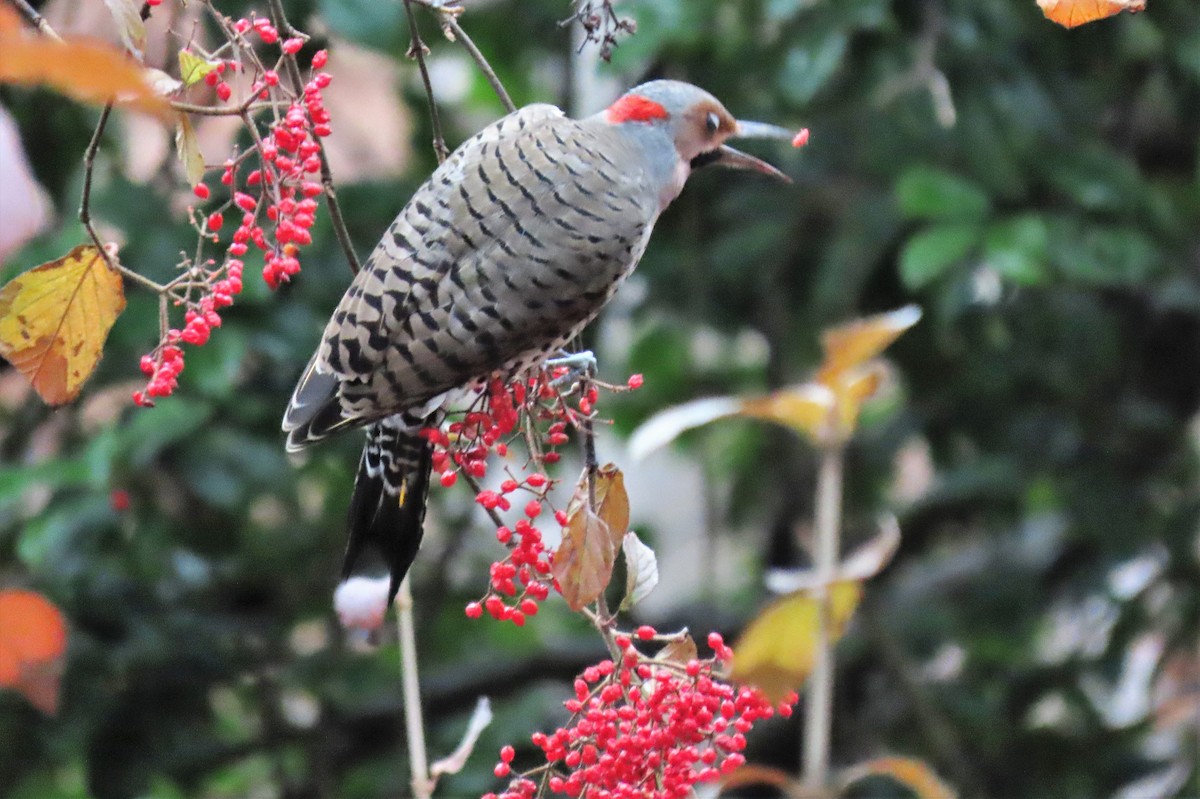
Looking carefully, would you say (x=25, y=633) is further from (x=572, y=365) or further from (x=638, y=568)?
(x=572, y=365)

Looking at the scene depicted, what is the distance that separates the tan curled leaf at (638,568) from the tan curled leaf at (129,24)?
21.8 inches

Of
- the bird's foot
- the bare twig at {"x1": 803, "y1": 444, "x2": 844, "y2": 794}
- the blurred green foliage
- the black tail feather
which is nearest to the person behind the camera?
the bare twig at {"x1": 803, "y1": 444, "x2": 844, "y2": 794}

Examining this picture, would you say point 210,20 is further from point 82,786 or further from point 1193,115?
point 1193,115

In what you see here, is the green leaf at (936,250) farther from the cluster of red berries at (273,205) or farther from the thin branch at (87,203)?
the thin branch at (87,203)

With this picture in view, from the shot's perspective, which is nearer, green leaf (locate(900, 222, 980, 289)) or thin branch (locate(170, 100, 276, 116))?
thin branch (locate(170, 100, 276, 116))

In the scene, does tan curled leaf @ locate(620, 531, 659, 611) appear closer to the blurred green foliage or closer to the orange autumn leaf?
the orange autumn leaf

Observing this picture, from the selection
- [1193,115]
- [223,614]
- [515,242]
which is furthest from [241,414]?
[1193,115]

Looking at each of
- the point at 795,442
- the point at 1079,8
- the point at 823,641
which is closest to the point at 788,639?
the point at 823,641

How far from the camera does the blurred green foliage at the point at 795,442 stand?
2422mm

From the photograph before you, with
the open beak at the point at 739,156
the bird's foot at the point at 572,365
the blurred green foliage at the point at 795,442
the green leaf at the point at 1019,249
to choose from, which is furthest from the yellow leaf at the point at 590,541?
the green leaf at the point at 1019,249

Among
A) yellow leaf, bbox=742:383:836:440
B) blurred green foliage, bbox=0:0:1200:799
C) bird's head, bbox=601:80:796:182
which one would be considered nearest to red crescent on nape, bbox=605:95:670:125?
bird's head, bbox=601:80:796:182

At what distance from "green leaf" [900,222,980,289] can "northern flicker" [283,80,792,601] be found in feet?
2.24

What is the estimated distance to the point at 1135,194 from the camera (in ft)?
8.34

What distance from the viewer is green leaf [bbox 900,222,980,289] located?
230 centimetres
